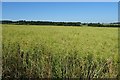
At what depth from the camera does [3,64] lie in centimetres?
583

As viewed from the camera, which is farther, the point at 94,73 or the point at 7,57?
the point at 7,57

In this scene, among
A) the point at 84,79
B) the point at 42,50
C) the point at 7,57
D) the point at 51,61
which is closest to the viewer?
the point at 84,79

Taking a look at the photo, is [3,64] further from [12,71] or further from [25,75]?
[25,75]

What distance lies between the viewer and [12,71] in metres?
5.68

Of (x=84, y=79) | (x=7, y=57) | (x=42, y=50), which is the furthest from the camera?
(x=42, y=50)

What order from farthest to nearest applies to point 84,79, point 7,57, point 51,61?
point 7,57 → point 51,61 → point 84,79

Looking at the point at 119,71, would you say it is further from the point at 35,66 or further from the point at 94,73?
the point at 35,66

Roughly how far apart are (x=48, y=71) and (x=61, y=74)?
1.05ft

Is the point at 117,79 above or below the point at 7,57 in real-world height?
below

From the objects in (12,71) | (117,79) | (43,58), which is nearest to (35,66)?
(43,58)

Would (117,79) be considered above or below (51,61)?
below

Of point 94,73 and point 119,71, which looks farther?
point 119,71

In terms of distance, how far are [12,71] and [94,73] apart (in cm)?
180

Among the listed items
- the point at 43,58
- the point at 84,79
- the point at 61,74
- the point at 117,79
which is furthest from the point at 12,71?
the point at 117,79
